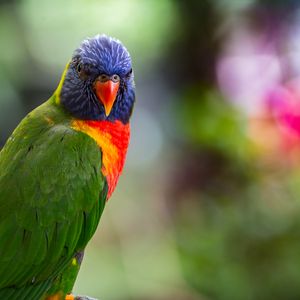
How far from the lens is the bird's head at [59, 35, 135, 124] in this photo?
1.91 meters

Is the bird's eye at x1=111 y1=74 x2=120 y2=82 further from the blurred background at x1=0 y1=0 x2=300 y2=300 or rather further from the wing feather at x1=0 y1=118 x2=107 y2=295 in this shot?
the blurred background at x1=0 y1=0 x2=300 y2=300

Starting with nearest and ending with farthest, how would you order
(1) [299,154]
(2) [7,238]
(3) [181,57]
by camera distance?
(2) [7,238]
(1) [299,154]
(3) [181,57]

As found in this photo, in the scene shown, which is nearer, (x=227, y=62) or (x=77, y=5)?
(x=227, y=62)

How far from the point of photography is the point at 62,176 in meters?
1.84

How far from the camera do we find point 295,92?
9.23ft

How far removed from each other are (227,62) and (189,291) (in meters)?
1.07

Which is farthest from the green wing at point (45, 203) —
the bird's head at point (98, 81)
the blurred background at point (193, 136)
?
the blurred background at point (193, 136)

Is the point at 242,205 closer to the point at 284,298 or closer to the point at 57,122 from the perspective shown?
the point at 284,298

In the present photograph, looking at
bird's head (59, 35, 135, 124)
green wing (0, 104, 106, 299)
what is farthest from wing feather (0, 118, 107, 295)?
bird's head (59, 35, 135, 124)

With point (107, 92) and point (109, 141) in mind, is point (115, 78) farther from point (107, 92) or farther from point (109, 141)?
point (109, 141)

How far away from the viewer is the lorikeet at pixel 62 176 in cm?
181

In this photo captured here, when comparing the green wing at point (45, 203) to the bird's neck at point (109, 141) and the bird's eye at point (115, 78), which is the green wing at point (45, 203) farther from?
the bird's eye at point (115, 78)

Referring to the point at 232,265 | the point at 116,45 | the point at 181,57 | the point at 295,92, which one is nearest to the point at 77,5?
the point at 181,57

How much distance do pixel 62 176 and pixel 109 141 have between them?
0.19 meters
